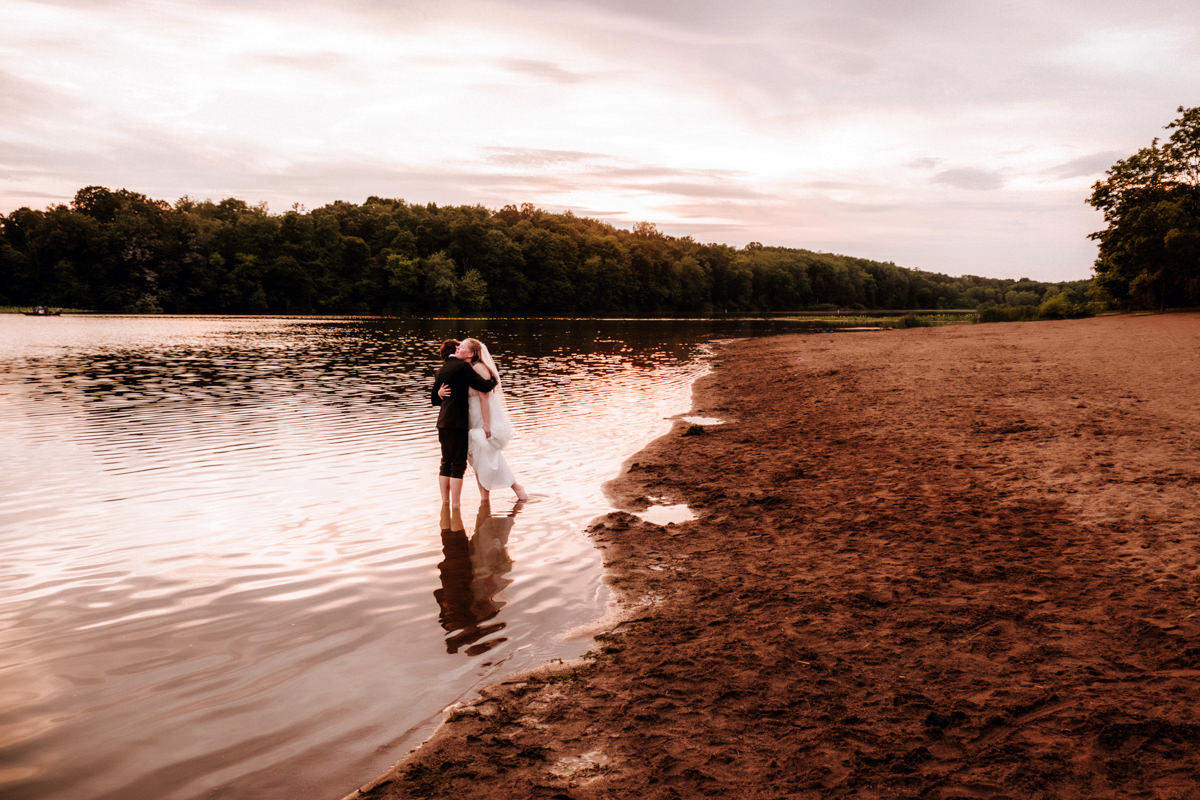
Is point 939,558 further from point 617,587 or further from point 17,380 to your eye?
point 17,380

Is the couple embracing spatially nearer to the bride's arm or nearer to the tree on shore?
the bride's arm

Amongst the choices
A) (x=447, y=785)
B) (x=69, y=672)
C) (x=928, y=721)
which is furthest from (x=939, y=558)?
(x=69, y=672)

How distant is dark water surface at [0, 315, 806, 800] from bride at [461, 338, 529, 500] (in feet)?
1.82

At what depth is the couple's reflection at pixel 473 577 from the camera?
621 centimetres

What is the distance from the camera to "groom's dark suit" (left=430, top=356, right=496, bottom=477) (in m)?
9.63

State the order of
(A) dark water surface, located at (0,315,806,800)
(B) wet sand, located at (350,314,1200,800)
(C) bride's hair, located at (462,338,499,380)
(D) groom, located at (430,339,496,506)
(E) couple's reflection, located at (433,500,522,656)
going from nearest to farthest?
1. (B) wet sand, located at (350,314,1200,800)
2. (A) dark water surface, located at (0,315,806,800)
3. (E) couple's reflection, located at (433,500,522,656)
4. (D) groom, located at (430,339,496,506)
5. (C) bride's hair, located at (462,338,499,380)

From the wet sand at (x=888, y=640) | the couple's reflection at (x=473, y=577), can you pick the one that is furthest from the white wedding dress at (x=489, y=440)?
the wet sand at (x=888, y=640)

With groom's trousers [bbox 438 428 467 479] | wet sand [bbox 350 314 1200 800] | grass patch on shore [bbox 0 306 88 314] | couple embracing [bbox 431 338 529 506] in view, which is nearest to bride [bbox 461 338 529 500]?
couple embracing [bbox 431 338 529 506]

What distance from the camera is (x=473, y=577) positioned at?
7555 mm

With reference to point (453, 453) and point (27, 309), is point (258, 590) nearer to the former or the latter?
point (453, 453)

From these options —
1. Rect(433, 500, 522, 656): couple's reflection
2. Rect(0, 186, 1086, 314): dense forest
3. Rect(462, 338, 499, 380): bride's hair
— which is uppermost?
Rect(0, 186, 1086, 314): dense forest

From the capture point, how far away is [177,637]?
6082 millimetres

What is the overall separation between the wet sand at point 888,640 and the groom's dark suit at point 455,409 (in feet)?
7.73

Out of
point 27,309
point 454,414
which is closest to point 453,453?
point 454,414
